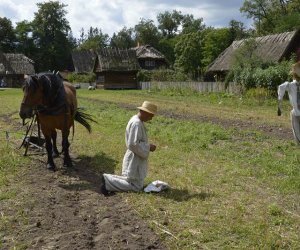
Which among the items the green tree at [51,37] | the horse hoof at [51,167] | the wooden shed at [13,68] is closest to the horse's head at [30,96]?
the horse hoof at [51,167]

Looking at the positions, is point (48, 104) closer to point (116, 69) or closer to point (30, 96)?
point (30, 96)

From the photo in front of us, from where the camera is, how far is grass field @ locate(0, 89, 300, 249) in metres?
4.98

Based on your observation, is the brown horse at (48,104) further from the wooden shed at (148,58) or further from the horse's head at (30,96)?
the wooden shed at (148,58)

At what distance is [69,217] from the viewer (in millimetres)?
5746

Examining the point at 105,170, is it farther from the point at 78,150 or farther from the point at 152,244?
the point at 152,244

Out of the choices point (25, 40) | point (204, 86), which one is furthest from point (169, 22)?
point (204, 86)

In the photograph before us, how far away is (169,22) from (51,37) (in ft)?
91.2

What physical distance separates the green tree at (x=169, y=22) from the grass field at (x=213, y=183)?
88.0 meters

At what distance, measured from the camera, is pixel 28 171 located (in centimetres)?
848

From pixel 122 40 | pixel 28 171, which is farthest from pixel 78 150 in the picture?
pixel 122 40

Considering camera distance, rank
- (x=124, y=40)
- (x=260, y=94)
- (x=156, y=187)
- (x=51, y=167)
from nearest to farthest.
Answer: (x=156, y=187), (x=51, y=167), (x=260, y=94), (x=124, y=40)

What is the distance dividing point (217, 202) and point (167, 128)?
811 cm

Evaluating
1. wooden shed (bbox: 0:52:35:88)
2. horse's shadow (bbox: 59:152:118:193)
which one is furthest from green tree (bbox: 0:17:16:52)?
horse's shadow (bbox: 59:152:118:193)

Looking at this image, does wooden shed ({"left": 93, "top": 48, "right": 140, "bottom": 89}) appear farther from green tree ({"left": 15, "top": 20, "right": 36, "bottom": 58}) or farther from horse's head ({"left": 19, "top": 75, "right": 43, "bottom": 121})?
horse's head ({"left": 19, "top": 75, "right": 43, "bottom": 121})
